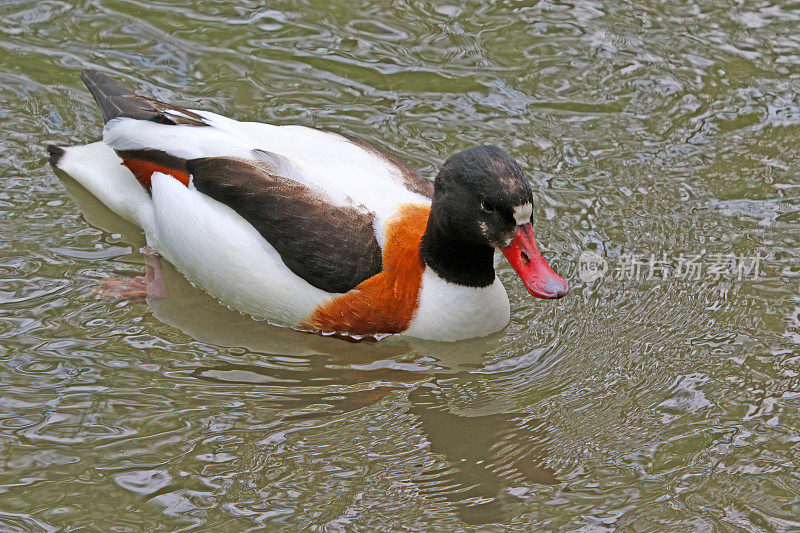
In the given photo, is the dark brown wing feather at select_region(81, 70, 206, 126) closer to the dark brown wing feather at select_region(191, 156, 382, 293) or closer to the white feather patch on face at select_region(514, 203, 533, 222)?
the dark brown wing feather at select_region(191, 156, 382, 293)

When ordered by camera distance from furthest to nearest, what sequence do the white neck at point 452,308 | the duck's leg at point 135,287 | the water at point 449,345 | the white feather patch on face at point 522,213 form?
1. the duck's leg at point 135,287
2. the white neck at point 452,308
3. the white feather patch on face at point 522,213
4. the water at point 449,345

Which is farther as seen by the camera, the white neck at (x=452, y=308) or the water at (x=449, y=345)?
the white neck at (x=452, y=308)

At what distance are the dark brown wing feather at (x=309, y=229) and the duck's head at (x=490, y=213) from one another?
446 mm

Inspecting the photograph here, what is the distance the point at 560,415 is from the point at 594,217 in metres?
1.92

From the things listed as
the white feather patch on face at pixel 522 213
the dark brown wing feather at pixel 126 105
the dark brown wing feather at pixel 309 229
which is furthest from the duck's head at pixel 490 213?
the dark brown wing feather at pixel 126 105

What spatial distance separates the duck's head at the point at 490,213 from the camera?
21.8 ft

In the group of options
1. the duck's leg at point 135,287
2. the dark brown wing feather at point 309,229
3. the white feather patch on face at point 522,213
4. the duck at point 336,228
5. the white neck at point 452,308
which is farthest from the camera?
the duck's leg at point 135,287

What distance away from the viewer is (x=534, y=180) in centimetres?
852

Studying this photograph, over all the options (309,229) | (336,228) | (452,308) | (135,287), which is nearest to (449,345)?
(452,308)

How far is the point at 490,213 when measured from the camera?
6711 millimetres

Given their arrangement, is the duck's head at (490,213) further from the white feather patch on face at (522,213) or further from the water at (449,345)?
the water at (449,345)

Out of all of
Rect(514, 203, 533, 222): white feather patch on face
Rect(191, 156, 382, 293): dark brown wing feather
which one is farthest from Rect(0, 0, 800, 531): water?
A: Rect(514, 203, 533, 222): white feather patch on face

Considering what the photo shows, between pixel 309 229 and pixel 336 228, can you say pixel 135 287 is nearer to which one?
pixel 309 229

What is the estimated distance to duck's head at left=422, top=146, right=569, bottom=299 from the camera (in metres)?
6.63
